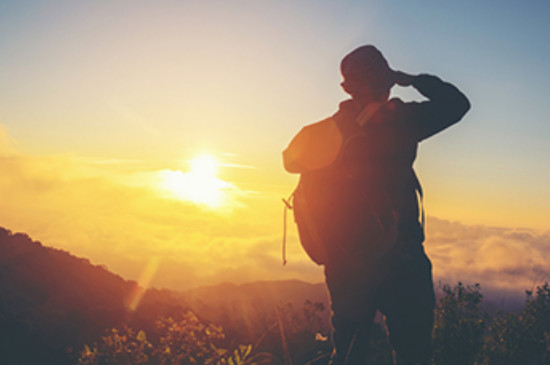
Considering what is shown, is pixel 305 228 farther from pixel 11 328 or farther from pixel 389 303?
pixel 11 328

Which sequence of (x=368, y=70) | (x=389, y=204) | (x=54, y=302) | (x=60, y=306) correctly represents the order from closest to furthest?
(x=389, y=204), (x=368, y=70), (x=60, y=306), (x=54, y=302)

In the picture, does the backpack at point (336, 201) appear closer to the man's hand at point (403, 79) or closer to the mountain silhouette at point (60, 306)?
the man's hand at point (403, 79)

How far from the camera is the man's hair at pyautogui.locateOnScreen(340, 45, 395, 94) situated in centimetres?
291

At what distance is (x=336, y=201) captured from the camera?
2.90 metres

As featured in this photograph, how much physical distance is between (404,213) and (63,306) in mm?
28424

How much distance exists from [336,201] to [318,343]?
118 inches

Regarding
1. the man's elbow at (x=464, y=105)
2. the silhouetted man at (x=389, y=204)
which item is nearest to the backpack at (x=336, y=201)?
the silhouetted man at (x=389, y=204)

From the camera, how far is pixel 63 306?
1005 inches

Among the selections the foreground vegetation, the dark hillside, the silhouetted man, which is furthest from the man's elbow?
the dark hillside

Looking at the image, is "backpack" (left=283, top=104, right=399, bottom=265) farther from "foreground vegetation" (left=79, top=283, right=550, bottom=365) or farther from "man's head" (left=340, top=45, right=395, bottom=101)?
"foreground vegetation" (left=79, top=283, right=550, bottom=365)

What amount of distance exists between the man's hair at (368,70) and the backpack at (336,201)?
0.23 m

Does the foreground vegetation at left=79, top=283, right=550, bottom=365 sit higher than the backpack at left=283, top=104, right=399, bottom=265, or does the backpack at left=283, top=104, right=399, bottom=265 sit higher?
the backpack at left=283, top=104, right=399, bottom=265

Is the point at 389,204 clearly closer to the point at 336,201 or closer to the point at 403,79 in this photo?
the point at 336,201

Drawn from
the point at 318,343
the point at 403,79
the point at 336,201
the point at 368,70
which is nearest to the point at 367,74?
the point at 368,70
